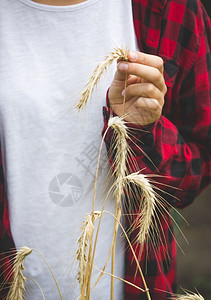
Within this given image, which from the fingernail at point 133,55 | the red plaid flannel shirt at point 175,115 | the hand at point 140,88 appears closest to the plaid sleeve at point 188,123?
the red plaid flannel shirt at point 175,115

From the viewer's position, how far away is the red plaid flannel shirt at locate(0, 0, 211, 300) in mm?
1059

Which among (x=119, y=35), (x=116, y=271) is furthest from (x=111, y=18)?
(x=116, y=271)

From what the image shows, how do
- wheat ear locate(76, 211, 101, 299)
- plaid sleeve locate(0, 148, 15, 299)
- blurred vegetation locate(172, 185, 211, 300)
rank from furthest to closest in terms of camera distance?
blurred vegetation locate(172, 185, 211, 300) < plaid sleeve locate(0, 148, 15, 299) < wheat ear locate(76, 211, 101, 299)

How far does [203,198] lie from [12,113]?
265cm

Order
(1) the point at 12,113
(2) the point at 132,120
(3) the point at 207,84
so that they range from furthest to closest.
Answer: (3) the point at 207,84 → (1) the point at 12,113 → (2) the point at 132,120

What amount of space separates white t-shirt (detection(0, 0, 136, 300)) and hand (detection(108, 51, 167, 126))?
0.64 feet

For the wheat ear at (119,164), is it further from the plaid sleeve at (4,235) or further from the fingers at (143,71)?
the plaid sleeve at (4,235)

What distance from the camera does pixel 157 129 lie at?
100 centimetres

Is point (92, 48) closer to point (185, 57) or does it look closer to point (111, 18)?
point (111, 18)

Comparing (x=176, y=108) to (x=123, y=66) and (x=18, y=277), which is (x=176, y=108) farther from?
(x=18, y=277)

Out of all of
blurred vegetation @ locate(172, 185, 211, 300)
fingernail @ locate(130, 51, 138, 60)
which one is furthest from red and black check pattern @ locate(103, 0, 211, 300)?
blurred vegetation @ locate(172, 185, 211, 300)

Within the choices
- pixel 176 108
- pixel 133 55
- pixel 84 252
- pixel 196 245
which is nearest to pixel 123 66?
pixel 133 55

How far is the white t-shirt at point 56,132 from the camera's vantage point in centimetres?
106

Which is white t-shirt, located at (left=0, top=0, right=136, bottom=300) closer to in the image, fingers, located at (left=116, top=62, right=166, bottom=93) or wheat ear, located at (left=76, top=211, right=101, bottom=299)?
fingers, located at (left=116, top=62, right=166, bottom=93)
